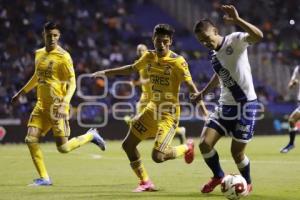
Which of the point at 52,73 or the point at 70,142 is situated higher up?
the point at 52,73

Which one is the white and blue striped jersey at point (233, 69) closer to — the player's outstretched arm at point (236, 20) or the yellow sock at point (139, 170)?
the player's outstretched arm at point (236, 20)

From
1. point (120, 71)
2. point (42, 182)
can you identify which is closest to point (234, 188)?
point (120, 71)

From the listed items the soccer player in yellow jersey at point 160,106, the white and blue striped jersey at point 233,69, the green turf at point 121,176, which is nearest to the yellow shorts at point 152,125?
the soccer player in yellow jersey at point 160,106

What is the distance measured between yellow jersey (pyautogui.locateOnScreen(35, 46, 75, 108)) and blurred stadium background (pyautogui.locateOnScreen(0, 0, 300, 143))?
12.1 meters

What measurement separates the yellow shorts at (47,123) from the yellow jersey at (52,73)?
12 centimetres

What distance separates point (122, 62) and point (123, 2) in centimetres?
525

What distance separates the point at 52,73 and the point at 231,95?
3.22 meters

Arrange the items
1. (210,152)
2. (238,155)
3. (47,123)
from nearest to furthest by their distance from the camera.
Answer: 1. (238,155)
2. (210,152)
3. (47,123)

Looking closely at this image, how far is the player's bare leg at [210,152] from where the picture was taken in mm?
9969

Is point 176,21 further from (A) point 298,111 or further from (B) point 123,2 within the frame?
(A) point 298,111

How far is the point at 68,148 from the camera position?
11766 millimetres

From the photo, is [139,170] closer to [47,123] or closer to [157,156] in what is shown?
[157,156]

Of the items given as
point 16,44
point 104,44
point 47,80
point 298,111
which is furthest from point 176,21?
point 47,80

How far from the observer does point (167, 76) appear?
10555mm
